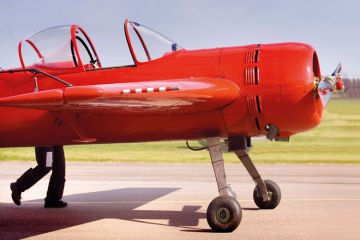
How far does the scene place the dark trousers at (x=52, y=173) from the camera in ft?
33.9

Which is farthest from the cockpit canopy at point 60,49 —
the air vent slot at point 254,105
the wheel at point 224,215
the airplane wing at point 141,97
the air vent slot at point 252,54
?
the wheel at point 224,215

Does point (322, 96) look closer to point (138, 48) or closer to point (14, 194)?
point (138, 48)

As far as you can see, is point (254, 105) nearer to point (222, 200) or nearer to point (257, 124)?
point (257, 124)

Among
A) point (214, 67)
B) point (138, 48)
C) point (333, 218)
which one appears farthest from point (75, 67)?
point (333, 218)

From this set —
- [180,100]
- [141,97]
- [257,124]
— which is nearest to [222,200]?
[257,124]

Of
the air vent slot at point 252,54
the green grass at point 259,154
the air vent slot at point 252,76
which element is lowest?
the green grass at point 259,154

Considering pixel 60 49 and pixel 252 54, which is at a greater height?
pixel 60 49

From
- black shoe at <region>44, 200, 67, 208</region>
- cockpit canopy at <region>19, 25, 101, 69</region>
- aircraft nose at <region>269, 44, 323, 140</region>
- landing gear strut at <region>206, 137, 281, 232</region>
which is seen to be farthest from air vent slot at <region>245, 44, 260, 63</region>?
black shoe at <region>44, 200, 67, 208</region>

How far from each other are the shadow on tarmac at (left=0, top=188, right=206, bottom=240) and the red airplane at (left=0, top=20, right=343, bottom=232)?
122 centimetres

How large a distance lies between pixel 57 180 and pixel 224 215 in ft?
12.6

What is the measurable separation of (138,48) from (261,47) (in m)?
1.80

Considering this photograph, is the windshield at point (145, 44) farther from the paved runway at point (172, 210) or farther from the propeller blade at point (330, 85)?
the paved runway at point (172, 210)

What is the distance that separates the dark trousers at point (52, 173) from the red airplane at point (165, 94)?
163 cm

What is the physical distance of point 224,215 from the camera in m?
7.69
